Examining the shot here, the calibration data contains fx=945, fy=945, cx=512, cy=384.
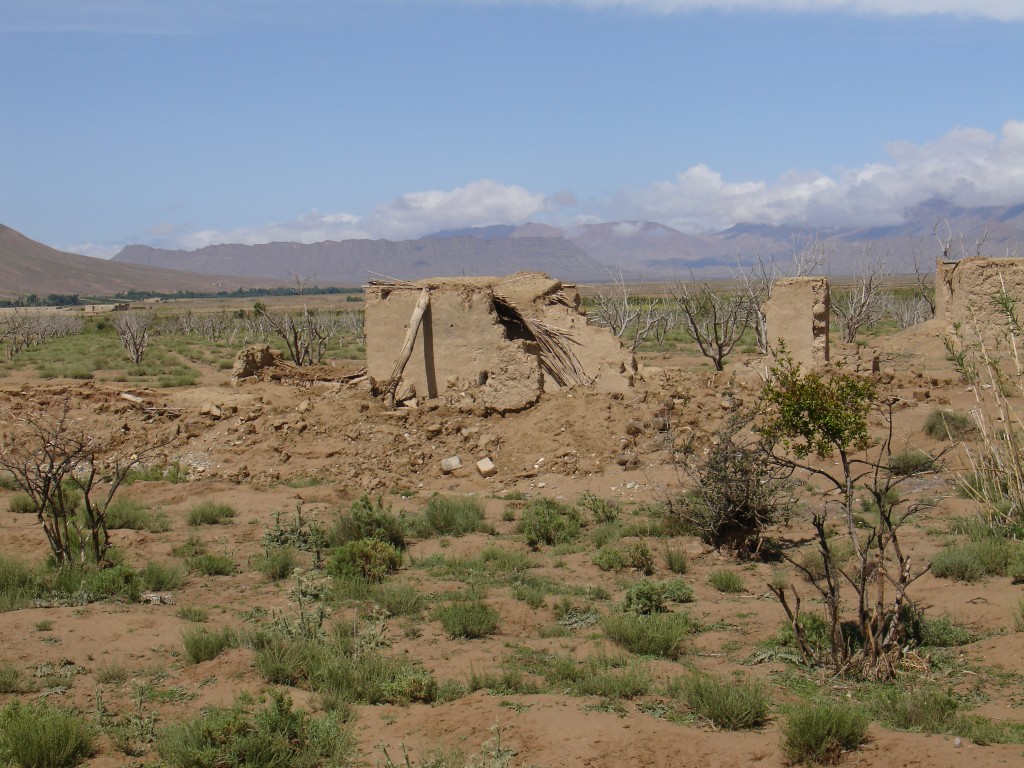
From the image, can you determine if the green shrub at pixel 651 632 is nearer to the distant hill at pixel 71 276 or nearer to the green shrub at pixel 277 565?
the green shrub at pixel 277 565

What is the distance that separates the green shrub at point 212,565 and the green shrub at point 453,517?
2.39 meters

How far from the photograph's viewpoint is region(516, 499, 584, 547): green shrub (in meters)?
10.1

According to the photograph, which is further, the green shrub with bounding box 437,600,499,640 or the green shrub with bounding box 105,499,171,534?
the green shrub with bounding box 105,499,171,534

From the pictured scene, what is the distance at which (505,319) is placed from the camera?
15.5 meters

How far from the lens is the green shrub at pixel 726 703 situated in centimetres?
537

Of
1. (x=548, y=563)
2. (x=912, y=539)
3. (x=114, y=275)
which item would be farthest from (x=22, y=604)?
(x=114, y=275)

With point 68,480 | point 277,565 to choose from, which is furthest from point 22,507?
point 277,565

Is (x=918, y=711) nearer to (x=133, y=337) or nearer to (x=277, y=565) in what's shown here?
(x=277, y=565)

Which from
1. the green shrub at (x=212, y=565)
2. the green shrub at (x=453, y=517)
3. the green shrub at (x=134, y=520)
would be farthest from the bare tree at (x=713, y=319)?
the green shrub at (x=212, y=565)

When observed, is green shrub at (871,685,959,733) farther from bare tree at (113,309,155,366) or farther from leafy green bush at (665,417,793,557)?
bare tree at (113,309,155,366)

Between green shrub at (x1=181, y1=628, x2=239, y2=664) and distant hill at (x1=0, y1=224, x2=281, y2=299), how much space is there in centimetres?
14280

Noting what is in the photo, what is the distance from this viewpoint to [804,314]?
55.2 feet

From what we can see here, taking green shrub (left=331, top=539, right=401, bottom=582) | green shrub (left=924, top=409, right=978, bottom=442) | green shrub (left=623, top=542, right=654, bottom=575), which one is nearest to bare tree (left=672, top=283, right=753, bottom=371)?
green shrub (left=924, top=409, right=978, bottom=442)

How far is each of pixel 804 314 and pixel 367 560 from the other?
35.2ft
